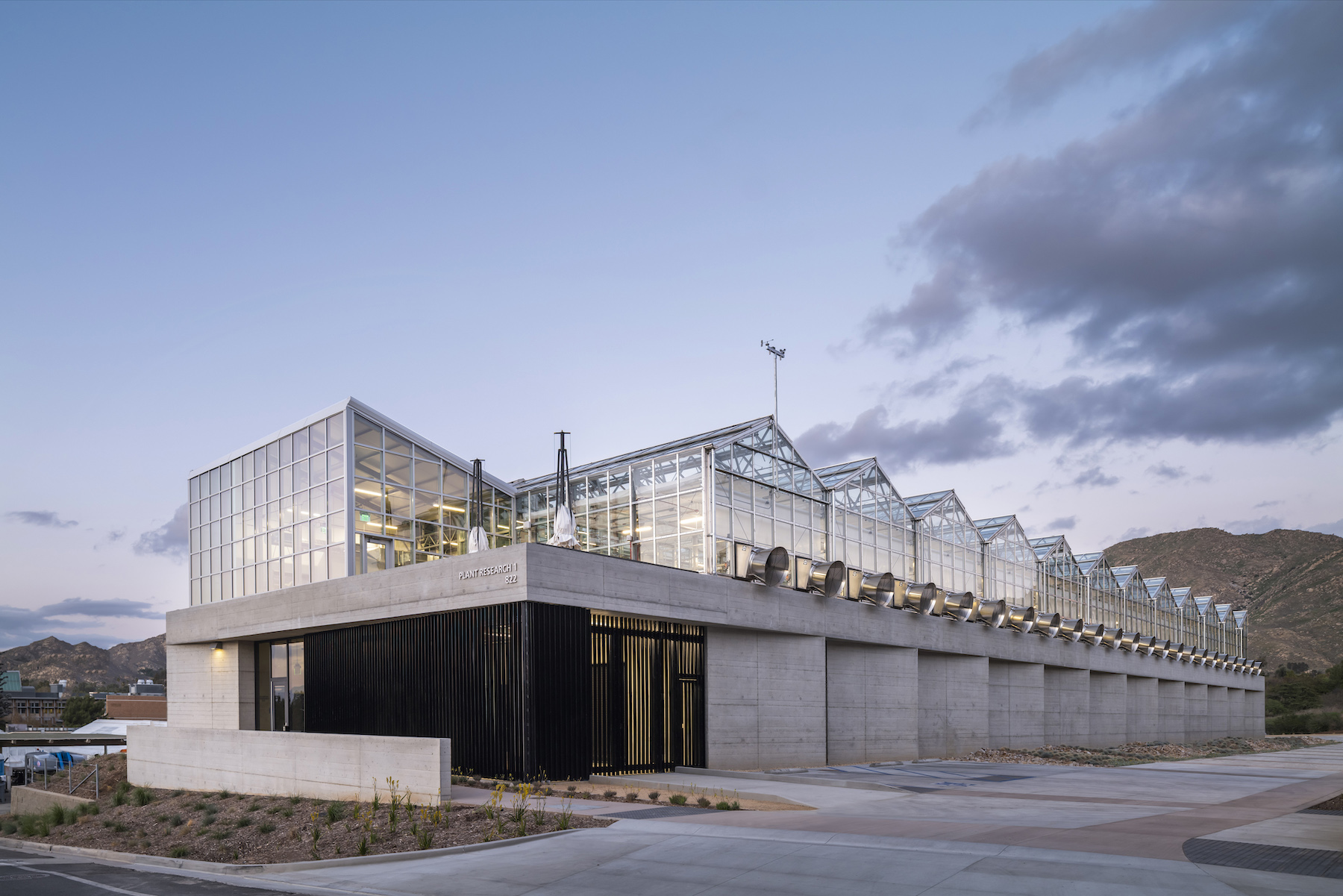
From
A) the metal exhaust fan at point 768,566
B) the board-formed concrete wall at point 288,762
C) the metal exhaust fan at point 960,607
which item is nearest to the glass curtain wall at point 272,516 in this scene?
the board-formed concrete wall at point 288,762

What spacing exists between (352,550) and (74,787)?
11.3 metres

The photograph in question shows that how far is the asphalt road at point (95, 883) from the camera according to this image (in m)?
12.7

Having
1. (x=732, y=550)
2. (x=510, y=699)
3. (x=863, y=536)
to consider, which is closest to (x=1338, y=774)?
(x=863, y=536)

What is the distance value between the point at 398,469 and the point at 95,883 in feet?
71.0

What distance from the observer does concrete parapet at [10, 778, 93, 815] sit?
27.9m

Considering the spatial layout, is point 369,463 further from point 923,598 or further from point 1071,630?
point 1071,630

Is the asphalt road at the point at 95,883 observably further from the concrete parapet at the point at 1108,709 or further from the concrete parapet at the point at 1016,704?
the concrete parapet at the point at 1108,709

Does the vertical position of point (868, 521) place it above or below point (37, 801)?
above

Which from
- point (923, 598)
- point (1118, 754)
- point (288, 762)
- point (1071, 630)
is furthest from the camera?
point (1071, 630)

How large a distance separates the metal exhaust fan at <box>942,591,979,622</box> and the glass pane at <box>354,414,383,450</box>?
23.0 metres

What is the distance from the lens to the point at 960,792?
854 inches

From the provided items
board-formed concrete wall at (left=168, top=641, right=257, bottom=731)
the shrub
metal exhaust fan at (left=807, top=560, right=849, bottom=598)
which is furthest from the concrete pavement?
the shrub

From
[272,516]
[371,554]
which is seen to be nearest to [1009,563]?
[371,554]

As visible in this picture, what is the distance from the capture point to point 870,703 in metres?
34.8
